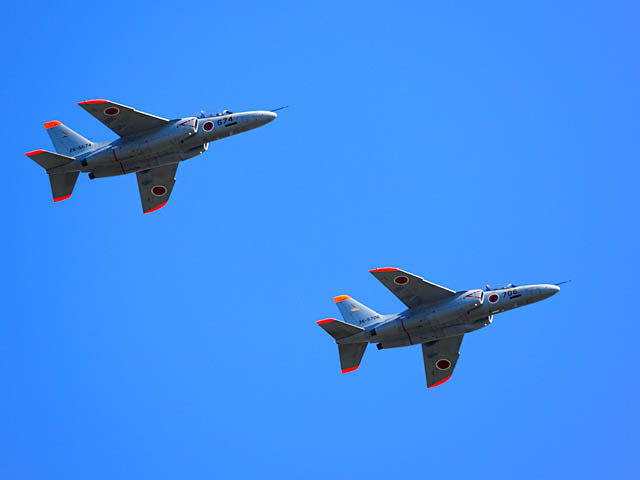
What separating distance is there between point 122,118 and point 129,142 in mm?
1591

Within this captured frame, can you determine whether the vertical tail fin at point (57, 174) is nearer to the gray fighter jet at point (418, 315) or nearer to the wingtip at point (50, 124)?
the wingtip at point (50, 124)

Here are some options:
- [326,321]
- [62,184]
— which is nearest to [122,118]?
[62,184]

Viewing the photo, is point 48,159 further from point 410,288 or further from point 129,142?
point 410,288

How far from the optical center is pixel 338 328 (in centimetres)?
8400

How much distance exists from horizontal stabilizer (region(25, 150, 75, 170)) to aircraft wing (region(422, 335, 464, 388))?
26.1 m

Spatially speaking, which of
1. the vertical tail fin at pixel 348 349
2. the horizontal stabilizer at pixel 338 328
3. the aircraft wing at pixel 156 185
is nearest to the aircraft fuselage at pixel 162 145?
the aircraft wing at pixel 156 185

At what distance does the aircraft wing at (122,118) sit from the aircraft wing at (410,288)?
1724cm

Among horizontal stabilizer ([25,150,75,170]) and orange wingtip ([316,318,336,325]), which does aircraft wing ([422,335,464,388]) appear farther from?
horizontal stabilizer ([25,150,75,170])

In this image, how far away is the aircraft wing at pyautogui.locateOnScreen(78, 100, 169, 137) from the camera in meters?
85.1

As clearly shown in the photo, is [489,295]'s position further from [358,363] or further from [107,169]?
[107,169]

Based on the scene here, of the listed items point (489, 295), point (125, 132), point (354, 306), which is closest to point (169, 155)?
point (125, 132)

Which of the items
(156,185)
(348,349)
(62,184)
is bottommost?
(348,349)

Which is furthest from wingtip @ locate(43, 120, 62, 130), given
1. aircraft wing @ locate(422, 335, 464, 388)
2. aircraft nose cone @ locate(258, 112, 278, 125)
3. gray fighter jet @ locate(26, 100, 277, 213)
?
aircraft wing @ locate(422, 335, 464, 388)

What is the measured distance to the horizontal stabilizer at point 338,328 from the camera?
83562mm
